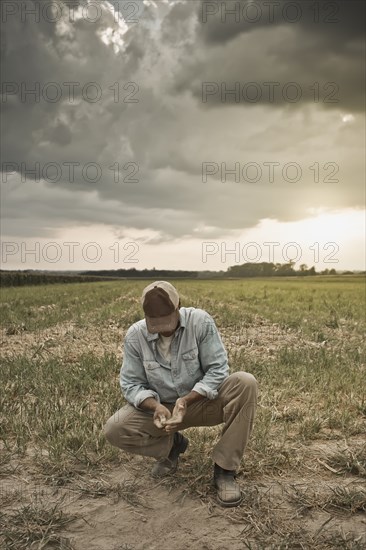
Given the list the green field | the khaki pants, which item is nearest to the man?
the khaki pants

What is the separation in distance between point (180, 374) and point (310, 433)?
167 centimetres

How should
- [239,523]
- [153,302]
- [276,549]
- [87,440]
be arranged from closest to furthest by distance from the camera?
[276,549], [239,523], [153,302], [87,440]

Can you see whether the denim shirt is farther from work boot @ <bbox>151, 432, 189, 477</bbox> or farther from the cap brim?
work boot @ <bbox>151, 432, 189, 477</bbox>

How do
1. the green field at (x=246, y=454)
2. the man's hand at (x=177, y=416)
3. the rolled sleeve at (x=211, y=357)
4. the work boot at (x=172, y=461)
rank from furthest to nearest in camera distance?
the work boot at (x=172, y=461), the rolled sleeve at (x=211, y=357), the man's hand at (x=177, y=416), the green field at (x=246, y=454)

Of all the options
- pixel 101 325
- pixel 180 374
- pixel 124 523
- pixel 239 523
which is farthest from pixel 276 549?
pixel 101 325

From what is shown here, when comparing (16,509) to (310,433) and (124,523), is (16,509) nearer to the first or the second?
(124,523)

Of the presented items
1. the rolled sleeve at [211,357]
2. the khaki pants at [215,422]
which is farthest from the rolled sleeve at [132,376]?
the rolled sleeve at [211,357]

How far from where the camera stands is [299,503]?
3941mm

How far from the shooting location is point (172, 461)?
4.50 m

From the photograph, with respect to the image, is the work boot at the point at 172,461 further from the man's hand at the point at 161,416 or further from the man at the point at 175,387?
the man's hand at the point at 161,416

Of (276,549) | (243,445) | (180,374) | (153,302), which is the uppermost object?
(153,302)

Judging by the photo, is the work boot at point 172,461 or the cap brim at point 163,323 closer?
the cap brim at point 163,323

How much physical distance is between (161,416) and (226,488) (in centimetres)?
69

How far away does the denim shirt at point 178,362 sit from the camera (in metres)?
4.28
